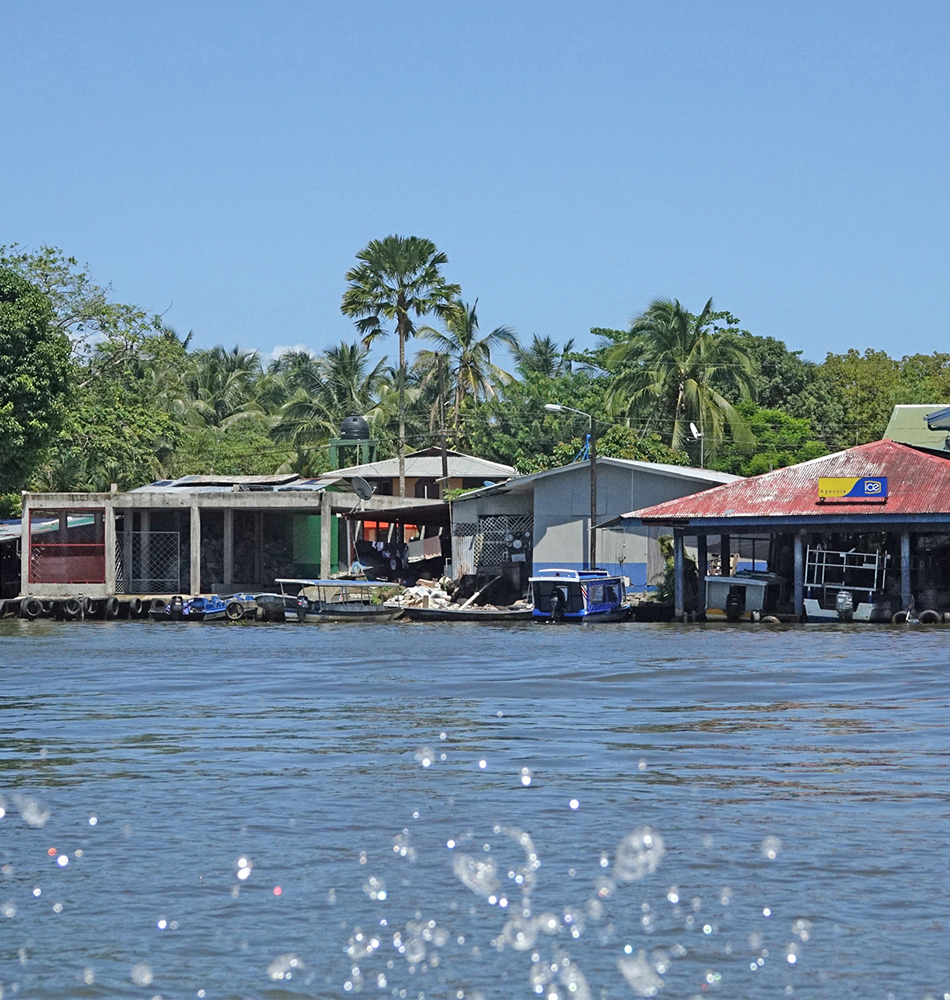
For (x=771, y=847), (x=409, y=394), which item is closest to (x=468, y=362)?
(x=409, y=394)

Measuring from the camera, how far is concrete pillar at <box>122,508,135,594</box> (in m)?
52.1

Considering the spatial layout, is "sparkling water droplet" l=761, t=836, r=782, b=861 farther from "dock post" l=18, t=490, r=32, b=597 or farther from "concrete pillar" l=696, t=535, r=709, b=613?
"dock post" l=18, t=490, r=32, b=597

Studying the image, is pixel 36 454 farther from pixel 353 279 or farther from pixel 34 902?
pixel 34 902

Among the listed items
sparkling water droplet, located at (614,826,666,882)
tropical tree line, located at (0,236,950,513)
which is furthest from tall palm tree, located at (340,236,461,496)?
sparkling water droplet, located at (614,826,666,882)

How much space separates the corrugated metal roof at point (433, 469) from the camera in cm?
6825

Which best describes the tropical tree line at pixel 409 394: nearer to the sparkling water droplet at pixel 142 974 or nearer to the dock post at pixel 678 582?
the dock post at pixel 678 582

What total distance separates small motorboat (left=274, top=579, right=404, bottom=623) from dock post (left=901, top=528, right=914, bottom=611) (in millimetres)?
14817

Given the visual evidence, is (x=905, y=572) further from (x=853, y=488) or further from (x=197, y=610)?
(x=197, y=610)

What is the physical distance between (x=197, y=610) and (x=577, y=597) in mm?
12070

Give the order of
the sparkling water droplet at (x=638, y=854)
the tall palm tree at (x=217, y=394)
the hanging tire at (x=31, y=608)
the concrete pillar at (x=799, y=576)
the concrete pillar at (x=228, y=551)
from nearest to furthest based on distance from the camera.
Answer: the sparkling water droplet at (x=638, y=854), the concrete pillar at (x=799, y=576), the hanging tire at (x=31, y=608), the concrete pillar at (x=228, y=551), the tall palm tree at (x=217, y=394)

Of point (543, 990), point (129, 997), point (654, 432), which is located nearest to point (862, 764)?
point (543, 990)

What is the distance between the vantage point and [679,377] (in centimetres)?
6288

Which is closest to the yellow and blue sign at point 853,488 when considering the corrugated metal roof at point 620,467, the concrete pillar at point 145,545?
the corrugated metal roof at point 620,467

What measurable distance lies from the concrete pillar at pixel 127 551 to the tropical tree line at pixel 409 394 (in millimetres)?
2018
